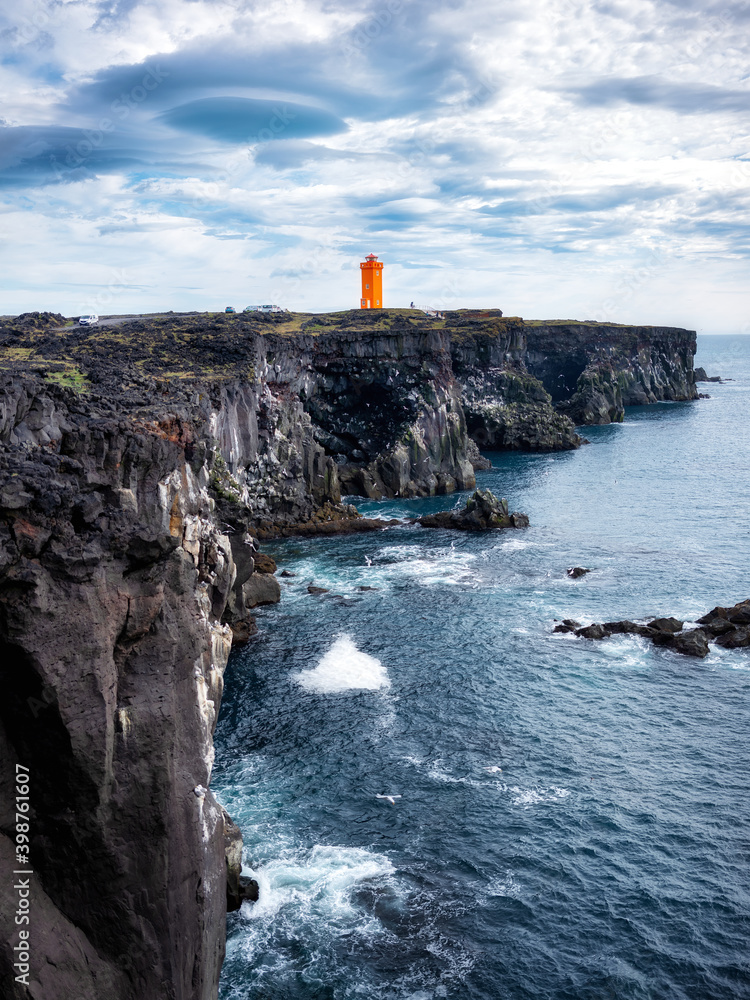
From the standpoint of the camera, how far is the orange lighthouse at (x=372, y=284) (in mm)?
179875

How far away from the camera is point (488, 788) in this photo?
143 feet

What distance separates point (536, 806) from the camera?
4203cm

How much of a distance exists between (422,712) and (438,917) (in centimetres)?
1811

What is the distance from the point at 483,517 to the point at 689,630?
3774 centimetres

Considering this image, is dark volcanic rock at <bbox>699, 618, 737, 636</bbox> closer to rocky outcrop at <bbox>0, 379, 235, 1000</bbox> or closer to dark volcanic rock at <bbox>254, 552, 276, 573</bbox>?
dark volcanic rock at <bbox>254, 552, 276, 573</bbox>

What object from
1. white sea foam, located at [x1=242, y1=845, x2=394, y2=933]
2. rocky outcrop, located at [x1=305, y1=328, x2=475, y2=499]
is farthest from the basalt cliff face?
rocky outcrop, located at [x1=305, y1=328, x2=475, y2=499]

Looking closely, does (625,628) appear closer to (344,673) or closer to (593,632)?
(593,632)

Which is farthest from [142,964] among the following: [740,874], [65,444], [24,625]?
[740,874]

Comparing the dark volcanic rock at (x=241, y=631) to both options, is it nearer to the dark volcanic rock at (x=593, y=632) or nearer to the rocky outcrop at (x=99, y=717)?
the dark volcanic rock at (x=593, y=632)

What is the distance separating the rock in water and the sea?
52.6 ft

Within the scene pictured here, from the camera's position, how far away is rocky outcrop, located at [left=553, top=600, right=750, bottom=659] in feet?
202

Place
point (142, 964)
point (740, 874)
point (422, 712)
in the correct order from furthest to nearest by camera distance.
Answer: point (422, 712)
point (740, 874)
point (142, 964)

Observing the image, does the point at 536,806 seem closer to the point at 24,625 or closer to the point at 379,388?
the point at 24,625

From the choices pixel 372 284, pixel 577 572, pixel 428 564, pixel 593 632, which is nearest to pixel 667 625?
pixel 593 632
